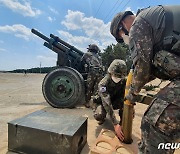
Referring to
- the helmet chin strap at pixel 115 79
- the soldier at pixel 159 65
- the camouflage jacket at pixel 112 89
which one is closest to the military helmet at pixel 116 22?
the soldier at pixel 159 65

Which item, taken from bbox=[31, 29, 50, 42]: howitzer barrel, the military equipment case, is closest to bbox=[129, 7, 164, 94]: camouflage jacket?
the military equipment case

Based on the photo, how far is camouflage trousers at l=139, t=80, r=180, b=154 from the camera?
1.54 metres

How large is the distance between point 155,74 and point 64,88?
3.82 m

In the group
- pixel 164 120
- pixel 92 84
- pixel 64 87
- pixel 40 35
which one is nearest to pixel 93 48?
pixel 92 84

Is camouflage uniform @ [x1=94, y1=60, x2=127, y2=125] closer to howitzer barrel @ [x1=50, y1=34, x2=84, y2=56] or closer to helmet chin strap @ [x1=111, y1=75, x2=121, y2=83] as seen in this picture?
helmet chin strap @ [x1=111, y1=75, x2=121, y2=83]

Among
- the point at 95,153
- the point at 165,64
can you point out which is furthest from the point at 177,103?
the point at 95,153

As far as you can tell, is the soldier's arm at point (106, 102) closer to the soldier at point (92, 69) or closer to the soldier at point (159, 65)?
the soldier at point (159, 65)

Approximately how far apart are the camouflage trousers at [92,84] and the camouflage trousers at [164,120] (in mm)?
4133

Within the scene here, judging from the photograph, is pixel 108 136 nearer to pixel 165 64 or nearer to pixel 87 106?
pixel 165 64

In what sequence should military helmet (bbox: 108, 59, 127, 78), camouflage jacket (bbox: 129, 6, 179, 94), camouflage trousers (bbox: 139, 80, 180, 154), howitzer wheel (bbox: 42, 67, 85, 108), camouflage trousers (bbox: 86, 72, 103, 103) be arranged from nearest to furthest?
camouflage trousers (bbox: 139, 80, 180, 154) < camouflage jacket (bbox: 129, 6, 179, 94) < military helmet (bbox: 108, 59, 127, 78) < howitzer wheel (bbox: 42, 67, 85, 108) < camouflage trousers (bbox: 86, 72, 103, 103)

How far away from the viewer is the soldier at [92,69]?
227 inches

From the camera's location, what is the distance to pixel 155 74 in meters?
1.84

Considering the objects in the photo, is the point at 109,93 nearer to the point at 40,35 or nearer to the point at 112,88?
the point at 112,88

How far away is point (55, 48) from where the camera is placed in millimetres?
6758
